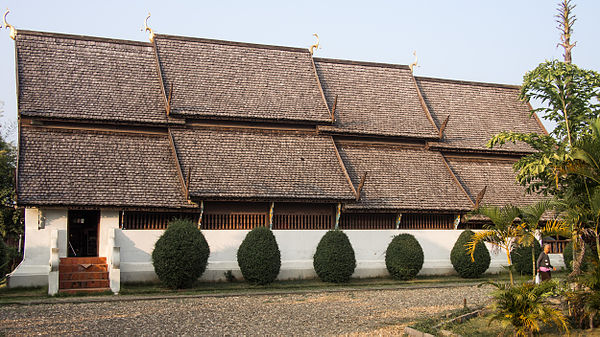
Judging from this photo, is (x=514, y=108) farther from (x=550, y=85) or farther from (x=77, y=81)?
(x=77, y=81)

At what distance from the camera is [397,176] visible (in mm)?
23734

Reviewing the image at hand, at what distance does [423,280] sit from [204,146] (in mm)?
8640

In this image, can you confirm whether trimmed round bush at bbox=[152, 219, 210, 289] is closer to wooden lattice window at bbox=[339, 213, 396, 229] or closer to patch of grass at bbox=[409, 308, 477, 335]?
wooden lattice window at bbox=[339, 213, 396, 229]

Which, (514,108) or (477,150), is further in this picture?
(514,108)

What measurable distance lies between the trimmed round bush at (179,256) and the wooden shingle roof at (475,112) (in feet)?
36.7

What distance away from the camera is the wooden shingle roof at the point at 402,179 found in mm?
22516

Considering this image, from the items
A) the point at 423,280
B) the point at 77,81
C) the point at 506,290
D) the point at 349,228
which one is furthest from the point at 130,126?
the point at 506,290

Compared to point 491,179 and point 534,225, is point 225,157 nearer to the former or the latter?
point 491,179

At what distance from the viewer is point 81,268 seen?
18.9 metres

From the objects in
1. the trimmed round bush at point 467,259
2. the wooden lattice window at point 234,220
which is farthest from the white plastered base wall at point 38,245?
Result: the trimmed round bush at point 467,259

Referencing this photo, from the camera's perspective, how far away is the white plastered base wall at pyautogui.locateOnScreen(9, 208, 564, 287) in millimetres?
18984

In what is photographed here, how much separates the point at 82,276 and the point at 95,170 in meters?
3.45

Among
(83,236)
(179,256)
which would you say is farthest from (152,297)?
(83,236)

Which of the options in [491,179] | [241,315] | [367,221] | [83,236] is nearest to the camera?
[241,315]
